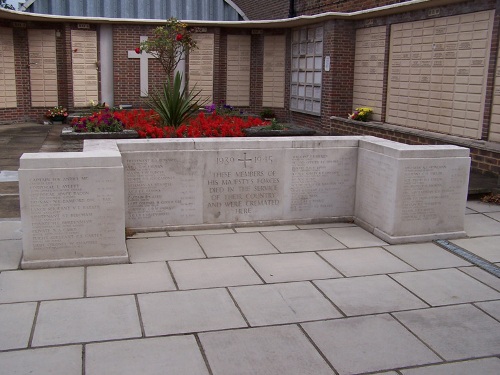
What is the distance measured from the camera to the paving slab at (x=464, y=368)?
3.36m

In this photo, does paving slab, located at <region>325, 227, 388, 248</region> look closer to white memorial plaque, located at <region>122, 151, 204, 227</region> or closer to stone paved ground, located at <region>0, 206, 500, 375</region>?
stone paved ground, located at <region>0, 206, 500, 375</region>

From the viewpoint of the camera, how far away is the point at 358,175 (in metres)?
6.45

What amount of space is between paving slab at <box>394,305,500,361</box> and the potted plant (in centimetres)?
1273

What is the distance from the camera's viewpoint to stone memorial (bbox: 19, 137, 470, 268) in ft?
16.3

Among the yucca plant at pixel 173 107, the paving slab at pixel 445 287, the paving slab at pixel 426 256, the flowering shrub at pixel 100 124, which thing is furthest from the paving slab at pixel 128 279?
the flowering shrub at pixel 100 124

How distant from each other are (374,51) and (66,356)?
410 inches

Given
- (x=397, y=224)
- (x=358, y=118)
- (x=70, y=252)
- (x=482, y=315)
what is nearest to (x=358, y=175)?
(x=397, y=224)

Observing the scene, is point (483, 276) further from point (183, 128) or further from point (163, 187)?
point (183, 128)

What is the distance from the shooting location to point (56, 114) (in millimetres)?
14984

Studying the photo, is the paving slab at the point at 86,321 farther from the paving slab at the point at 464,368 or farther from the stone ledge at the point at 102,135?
the stone ledge at the point at 102,135

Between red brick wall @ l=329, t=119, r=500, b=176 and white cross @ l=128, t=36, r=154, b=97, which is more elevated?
white cross @ l=128, t=36, r=154, b=97

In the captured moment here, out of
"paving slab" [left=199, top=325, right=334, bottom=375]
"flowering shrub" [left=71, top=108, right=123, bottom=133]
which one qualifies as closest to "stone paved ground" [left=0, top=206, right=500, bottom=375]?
"paving slab" [left=199, top=325, right=334, bottom=375]

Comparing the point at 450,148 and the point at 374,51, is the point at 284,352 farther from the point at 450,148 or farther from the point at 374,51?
the point at 374,51

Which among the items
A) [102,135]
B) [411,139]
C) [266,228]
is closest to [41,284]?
[266,228]
